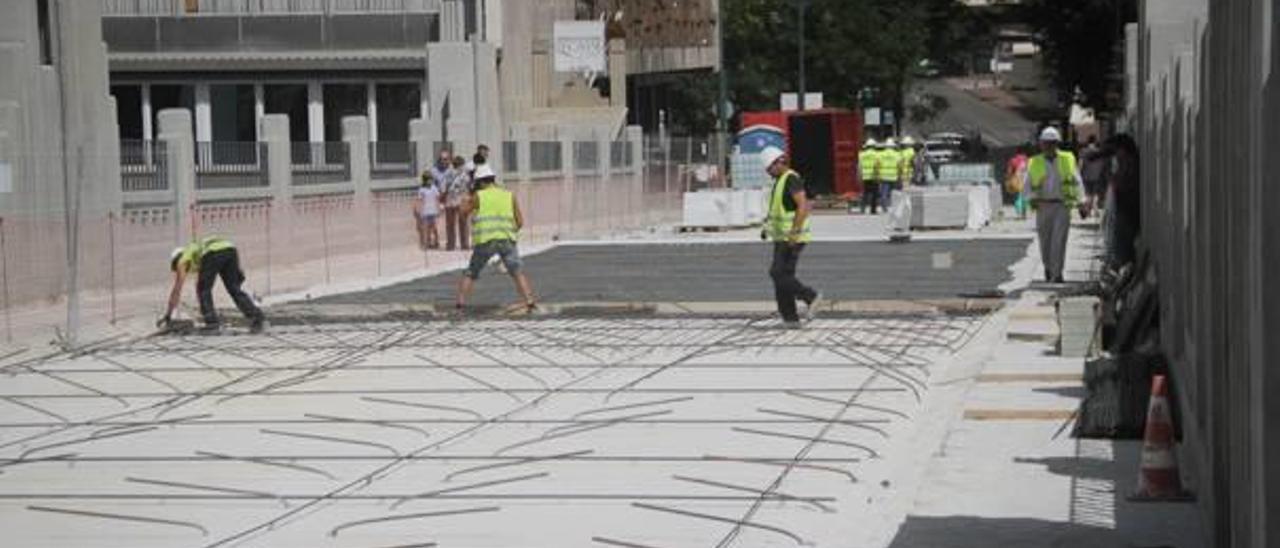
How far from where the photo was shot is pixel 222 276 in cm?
2128

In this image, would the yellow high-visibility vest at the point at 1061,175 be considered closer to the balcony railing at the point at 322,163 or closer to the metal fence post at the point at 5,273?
the metal fence post at the point at 5,273

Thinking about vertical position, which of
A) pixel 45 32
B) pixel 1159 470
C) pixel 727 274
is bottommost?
pixel 727 274

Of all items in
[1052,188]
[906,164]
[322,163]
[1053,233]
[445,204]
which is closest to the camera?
[1052,188]

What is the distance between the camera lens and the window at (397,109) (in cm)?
5159

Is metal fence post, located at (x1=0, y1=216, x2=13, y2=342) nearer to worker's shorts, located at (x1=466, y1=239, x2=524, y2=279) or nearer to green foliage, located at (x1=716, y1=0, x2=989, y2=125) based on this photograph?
worker's shorts, located at (x1=466, y1=239, x2=524, y2=279)

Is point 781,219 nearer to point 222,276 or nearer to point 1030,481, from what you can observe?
point 222,276

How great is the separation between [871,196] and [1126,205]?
32.0 m

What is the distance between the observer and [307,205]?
3453 cm

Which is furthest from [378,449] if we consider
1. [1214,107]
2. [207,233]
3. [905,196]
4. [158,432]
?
[905,196]

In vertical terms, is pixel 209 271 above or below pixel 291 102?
below

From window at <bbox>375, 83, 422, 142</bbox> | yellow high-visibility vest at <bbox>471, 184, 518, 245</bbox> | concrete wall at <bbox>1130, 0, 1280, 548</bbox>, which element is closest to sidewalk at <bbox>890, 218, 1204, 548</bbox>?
concrete wall at <bbox>1130, 0, 1280, 548</bbox>

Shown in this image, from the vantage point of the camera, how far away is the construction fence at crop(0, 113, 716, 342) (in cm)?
2536

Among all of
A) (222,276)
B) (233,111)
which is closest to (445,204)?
(233,111)

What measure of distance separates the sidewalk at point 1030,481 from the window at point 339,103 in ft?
119
